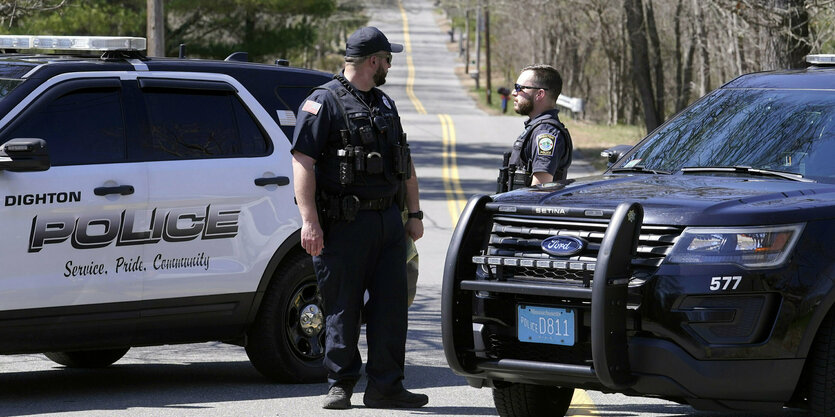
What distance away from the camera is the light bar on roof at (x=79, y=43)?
24.4 ft

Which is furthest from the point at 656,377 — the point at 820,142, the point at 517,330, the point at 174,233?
Result: the point at 174,233

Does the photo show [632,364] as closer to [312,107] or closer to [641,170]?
[641,170]

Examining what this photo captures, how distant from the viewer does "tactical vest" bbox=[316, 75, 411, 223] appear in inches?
262

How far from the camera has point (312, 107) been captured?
6.68m

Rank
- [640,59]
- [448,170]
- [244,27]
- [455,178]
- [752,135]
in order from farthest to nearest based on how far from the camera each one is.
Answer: [244,27] → [640,59] → [448,170] → [455,178] → [752,135]

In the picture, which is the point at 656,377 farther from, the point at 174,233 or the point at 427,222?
the point at 427,222

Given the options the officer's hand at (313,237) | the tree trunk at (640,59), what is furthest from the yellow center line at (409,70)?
the officer's hand at (313,237)

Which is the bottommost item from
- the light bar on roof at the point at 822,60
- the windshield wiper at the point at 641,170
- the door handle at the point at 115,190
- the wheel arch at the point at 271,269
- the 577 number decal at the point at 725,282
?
the wheel arch at the point at 271,269

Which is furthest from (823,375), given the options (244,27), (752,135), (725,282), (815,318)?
(244,27)

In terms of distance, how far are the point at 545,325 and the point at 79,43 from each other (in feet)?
11.1

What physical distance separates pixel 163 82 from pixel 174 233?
0.87 meters

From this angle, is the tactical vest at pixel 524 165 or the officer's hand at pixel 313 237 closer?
the officer's hand at pixel 313 237

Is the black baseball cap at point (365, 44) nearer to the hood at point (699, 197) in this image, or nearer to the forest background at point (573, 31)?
the hood at point (699, 197)

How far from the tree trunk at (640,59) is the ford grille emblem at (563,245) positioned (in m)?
25.2
